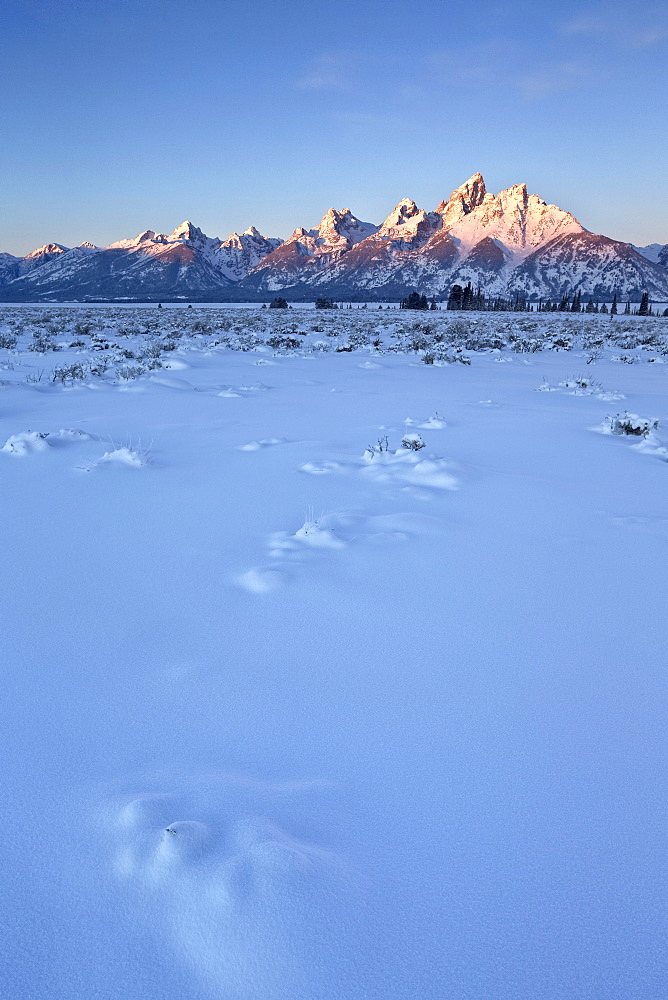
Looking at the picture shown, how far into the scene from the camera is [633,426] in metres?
6.18

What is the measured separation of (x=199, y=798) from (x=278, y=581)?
1.27 meters

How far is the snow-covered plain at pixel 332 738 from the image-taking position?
1077 millimetres

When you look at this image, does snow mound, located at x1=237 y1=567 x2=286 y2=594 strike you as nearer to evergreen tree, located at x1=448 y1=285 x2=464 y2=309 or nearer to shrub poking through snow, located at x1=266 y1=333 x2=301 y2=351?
shrub poking through snow, located at x1=266 y1=333 x2=301 y2=351

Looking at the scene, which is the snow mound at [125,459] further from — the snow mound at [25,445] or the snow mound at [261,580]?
the snow mound at [261,580]

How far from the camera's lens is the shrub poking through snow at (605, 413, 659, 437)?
6145mm

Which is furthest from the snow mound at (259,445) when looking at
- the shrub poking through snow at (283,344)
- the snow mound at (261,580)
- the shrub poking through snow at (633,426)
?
the shrub poking through snow at (283,344)

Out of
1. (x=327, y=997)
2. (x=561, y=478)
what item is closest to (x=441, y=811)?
(x=327, y=997)

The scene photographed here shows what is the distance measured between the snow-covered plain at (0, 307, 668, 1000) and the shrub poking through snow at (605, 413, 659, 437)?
2076 millimetres

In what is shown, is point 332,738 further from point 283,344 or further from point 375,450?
point 283,344

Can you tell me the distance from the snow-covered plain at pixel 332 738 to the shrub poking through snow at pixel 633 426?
81.7 inches

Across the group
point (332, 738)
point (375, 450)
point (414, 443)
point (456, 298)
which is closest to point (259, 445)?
point (375, 450)

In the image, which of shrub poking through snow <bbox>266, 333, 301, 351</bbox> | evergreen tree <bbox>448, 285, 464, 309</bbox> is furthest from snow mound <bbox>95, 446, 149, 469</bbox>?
evergreen tree <bbox>448, 285, 464, 309</bbox>

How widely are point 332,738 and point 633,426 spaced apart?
5.90m

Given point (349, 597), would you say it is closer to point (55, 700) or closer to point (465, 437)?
point (55, 700)
